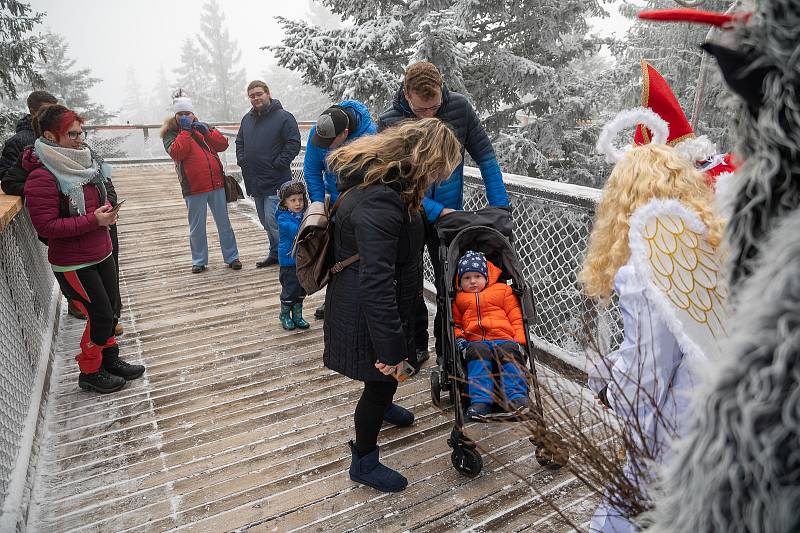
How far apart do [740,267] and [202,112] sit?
4746cm

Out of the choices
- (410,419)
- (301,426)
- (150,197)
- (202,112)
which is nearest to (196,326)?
(301,426)

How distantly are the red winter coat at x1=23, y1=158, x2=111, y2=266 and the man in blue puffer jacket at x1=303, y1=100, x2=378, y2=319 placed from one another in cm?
138

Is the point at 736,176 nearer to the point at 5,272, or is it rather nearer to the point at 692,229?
the point at 692,229

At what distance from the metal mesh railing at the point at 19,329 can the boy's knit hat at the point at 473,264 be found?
2.47 meters

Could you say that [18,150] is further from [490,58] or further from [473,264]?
[490,58]

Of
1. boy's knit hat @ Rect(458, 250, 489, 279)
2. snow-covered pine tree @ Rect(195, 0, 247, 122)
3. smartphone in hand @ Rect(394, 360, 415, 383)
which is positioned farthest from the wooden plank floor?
snow-covered pine tree @ Rect(195, 0, 247, 122)

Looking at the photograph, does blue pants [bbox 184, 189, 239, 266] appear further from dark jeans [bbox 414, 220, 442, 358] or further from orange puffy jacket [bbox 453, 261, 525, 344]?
orange puffy jacket [bbox 453, 261, 525, 344]

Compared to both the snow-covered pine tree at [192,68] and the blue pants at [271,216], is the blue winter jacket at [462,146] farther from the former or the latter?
the snow-covered pine tree at [192,68]

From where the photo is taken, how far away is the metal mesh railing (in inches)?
107

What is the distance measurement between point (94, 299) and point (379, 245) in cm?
229

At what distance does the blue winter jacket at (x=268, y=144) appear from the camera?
18.6 ft

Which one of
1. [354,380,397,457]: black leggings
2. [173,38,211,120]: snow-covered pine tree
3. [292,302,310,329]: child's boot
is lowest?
[292,302,310,329]: child's boot

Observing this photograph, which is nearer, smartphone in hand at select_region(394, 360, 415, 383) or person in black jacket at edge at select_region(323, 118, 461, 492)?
person in black jacket at edge at select_region(323, 118, 461, 492)

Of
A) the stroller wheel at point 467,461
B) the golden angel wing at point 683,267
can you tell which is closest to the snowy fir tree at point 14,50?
the stroller wheel at point 467,461
